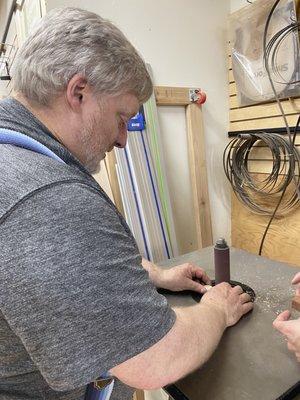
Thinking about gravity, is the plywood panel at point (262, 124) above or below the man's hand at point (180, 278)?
above

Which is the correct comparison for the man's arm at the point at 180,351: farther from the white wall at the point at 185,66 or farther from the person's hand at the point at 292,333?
the white wall at the point at 185,66

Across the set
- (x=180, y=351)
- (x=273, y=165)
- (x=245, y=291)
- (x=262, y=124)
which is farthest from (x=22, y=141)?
(x=262, y=124)

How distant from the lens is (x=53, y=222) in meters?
0.48

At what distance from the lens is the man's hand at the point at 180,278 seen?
1.06 m

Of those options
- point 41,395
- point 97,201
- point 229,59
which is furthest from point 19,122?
point 229,59

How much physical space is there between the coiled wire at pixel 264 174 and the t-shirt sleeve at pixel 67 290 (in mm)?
1426

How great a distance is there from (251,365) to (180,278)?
394mm

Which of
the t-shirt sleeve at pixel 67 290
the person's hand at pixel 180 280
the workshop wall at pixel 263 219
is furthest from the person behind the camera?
the workshop wall at pixel 263 219

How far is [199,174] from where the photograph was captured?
199 cm

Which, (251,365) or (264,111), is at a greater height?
(264,111)

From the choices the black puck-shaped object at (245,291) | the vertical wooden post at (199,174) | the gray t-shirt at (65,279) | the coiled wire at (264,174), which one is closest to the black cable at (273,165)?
the coiled wire at (264,174)

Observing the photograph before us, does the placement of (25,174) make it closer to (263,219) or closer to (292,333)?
(292,333)

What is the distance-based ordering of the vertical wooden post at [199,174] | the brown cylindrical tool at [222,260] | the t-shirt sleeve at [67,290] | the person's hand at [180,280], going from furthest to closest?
the vertical wooden post at [199,174] < the person's hand at [180,280] < the brown cylindrical tool at [222,260] < the t-shirt sleeve at [67,290]

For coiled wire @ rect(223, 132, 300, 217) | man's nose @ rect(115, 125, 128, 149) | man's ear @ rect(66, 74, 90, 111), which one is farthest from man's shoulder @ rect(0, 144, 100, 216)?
coiled wire @ rect(223, 132, 300, 217)
